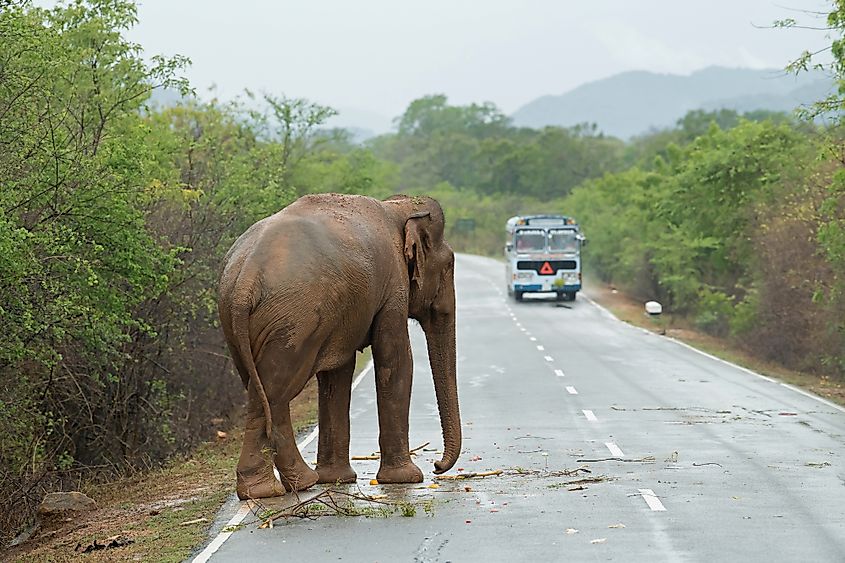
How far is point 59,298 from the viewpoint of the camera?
15.1 m

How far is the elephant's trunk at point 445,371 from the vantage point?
13.9m

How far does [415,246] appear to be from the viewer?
45.1 feet

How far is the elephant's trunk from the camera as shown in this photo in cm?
1391

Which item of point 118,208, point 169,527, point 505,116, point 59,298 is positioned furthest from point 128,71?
point 505,116

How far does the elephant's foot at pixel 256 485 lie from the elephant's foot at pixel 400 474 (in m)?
1.41

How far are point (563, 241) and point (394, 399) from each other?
131 feet

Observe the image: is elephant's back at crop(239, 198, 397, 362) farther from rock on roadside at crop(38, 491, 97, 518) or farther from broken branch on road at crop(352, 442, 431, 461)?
rock on roadside at crop(38, 491, 97, 518)

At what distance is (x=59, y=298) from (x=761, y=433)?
8944mm

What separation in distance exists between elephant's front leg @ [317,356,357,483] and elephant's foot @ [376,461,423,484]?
0.36 m

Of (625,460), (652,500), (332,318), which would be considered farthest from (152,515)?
(625,460)

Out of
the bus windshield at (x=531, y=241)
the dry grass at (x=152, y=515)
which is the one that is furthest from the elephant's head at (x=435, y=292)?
the bus windshield at (x=531, y=241)

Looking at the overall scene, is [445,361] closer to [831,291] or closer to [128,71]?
[128,71]

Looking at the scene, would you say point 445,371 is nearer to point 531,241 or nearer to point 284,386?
point 284,386

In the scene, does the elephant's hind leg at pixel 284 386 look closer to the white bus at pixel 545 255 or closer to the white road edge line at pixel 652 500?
the white road edge line at pixel 652 500
